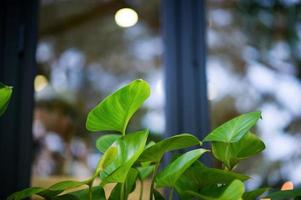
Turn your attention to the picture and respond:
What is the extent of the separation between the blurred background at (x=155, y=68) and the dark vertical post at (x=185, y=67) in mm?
135

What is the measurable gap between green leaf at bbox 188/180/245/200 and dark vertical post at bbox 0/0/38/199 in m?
0.93

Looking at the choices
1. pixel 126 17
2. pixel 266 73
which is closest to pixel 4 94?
pixel 126 17

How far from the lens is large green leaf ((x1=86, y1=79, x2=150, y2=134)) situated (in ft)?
2.25

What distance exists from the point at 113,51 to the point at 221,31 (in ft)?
2.61

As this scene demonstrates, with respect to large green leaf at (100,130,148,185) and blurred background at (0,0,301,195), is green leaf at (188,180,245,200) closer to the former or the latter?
large green leaf at (100,130,148,185)

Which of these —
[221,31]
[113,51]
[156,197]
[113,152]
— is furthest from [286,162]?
[113,152]

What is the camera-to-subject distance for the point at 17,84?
1.51m

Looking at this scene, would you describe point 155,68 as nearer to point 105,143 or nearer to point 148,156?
point 105,143

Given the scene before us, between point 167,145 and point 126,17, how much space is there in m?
1.59

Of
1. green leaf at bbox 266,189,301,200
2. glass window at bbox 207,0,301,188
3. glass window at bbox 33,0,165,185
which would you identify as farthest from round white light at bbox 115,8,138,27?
green leaf at bbox 266,189,301,200

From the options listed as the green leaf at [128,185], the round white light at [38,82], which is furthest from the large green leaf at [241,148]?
the round white light at [38,82]

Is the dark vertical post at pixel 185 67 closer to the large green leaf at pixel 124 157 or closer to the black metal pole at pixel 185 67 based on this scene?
the black metal pole at pixel 185 67

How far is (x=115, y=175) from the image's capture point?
0.66m

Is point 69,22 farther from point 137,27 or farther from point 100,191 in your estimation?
point 100,191
